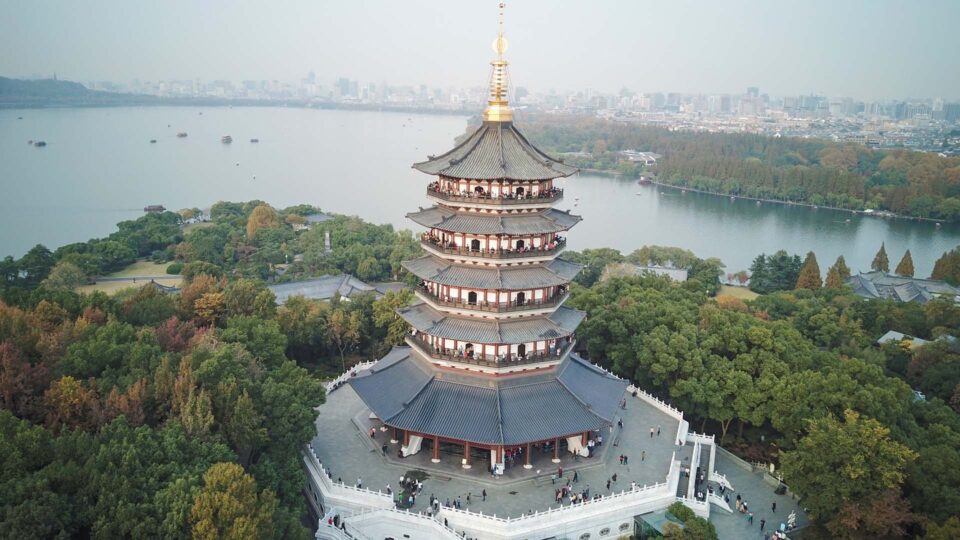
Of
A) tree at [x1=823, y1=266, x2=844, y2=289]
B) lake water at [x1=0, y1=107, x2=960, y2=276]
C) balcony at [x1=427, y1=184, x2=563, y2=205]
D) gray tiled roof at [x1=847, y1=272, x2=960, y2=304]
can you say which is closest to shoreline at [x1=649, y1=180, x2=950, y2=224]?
lake water at [x1=0, y1=107, x2=960, y2=276]

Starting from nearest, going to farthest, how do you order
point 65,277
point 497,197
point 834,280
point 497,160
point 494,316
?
point 497,197
point 497,160
point 494,316
point 65,277
point 834,280

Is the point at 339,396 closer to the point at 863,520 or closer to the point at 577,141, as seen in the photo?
the point at 863,520

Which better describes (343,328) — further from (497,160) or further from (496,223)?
(497,160)

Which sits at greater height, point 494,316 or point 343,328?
point 494,316

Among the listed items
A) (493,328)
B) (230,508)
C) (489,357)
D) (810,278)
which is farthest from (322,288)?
(810,278)

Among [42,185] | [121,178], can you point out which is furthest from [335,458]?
[121,178]

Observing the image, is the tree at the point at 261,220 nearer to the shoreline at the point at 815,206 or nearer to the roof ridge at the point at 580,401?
the roof ridge at the point at 580,401
